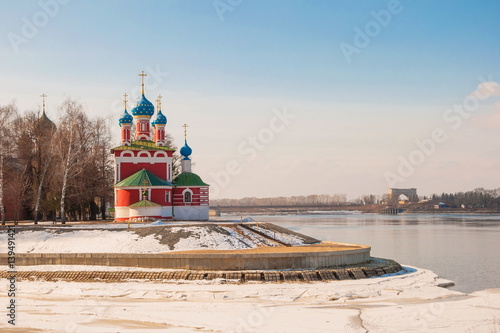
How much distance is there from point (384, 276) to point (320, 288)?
465 cm

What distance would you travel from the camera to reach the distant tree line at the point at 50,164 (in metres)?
40.8

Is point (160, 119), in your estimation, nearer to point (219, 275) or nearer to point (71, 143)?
point (71, 143)

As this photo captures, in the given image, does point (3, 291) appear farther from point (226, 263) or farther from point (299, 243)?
point (299, 243)

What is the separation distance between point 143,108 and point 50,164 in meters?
8.12

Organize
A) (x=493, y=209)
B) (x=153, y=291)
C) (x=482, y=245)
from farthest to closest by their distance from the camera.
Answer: (x=493, y=209) < (x=482, y=245) < (x=153, y=291)

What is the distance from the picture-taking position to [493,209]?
15988cm

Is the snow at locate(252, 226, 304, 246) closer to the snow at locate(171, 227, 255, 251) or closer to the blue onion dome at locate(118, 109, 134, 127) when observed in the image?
the snow at locate(171, 227, 255, 251)

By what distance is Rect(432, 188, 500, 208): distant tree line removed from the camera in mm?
165000

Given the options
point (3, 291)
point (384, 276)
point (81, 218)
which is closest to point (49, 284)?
point (3, 291)

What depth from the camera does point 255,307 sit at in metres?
21.8

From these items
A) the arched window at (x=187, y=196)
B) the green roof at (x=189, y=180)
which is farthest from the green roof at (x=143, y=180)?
the arched window at (x=187, y=196)

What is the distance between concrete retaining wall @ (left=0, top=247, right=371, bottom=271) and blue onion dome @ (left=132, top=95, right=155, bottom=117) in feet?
54.0

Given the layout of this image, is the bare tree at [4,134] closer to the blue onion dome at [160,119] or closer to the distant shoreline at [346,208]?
the blue onion dome at [160,119]

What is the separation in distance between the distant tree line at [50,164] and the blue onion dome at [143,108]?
397 cm
